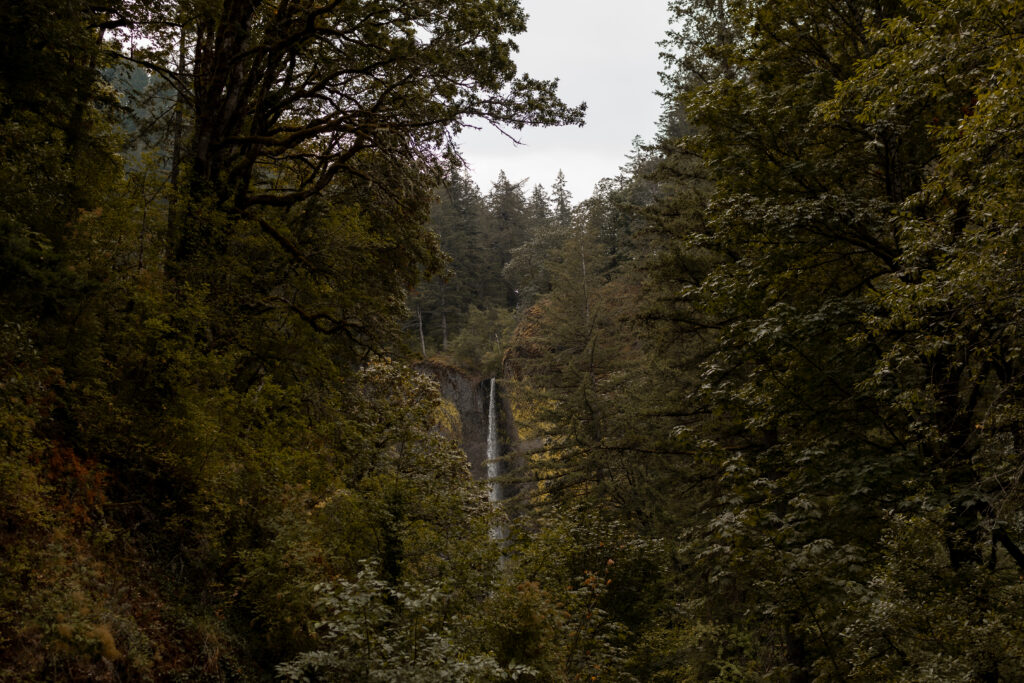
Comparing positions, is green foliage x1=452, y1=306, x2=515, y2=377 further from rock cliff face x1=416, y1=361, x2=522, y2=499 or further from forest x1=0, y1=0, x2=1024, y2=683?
forest x1=0, y1=0, x2=1024, y2=683

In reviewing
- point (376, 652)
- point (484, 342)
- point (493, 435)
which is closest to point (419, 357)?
point (376, 652)

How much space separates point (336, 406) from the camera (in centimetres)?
1287

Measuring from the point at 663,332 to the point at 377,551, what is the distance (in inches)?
324

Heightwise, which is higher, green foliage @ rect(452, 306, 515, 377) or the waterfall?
green foliage @ rect(452, 306, 515, 377)

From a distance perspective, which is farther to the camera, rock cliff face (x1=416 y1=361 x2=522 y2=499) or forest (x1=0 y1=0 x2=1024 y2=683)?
rock cliff face (x1=416 y1=361 x2=522 y2=499)

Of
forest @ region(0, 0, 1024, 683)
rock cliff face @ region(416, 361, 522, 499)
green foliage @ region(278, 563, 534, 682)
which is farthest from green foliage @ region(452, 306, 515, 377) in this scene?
green foliage @ region(278, 563, 534, 682)

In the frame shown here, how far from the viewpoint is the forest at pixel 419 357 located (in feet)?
19.6

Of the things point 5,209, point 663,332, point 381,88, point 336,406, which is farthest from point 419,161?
point 5,209

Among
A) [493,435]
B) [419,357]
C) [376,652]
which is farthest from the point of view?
[493,435]

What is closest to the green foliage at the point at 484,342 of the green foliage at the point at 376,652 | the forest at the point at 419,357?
the forest at the point at 419,357

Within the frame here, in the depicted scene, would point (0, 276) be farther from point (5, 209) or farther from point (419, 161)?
point (419, 161)

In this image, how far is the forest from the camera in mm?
5977

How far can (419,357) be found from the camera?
13398 millimetres

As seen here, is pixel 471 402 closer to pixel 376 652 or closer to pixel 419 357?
pixel 419 357
